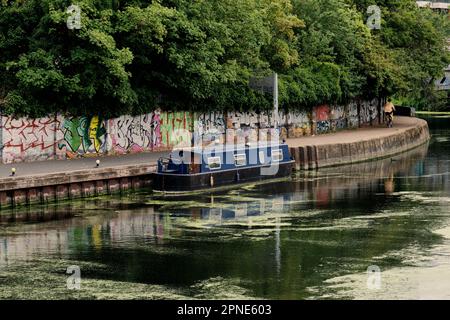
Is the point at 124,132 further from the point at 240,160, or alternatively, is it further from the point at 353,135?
the point at 353,135

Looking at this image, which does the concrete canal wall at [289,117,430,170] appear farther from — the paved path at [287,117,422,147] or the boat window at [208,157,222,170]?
the boat window at [208,157,222,170]

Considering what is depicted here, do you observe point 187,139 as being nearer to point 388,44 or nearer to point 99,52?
point 99,52

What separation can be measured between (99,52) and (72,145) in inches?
196

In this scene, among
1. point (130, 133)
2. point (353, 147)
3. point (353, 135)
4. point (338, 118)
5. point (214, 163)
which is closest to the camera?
point (214, 163)

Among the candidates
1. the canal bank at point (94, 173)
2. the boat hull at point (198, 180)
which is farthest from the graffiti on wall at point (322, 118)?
the boat hull at point (198, 180)

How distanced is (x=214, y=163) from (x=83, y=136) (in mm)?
7338

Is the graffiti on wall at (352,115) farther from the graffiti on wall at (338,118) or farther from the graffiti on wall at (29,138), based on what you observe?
the graffiti on wall at (29,138)

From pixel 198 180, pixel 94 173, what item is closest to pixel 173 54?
pixel 198 180

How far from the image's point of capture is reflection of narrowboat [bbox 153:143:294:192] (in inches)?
1863

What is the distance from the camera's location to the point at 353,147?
61875mm

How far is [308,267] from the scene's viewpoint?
32156 mm

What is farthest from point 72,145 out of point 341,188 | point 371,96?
point 371,96
